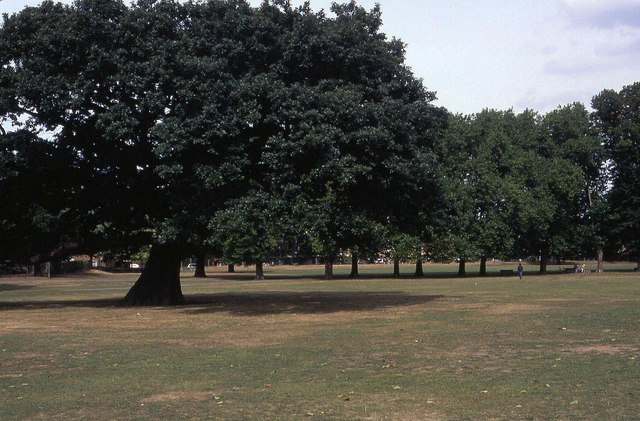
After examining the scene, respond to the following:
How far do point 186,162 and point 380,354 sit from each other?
13558mm

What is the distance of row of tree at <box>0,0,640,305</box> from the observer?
23547mm

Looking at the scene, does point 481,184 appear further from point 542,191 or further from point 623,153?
point 623,153

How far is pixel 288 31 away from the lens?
25.9 meters

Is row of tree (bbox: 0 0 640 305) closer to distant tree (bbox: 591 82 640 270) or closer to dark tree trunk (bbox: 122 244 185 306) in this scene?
dark tree trunk (bbox: 122 244 185 306)

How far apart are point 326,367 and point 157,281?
2127 cm

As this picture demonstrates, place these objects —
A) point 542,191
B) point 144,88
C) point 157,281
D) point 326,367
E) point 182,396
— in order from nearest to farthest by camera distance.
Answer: point 182,396 < point 326,367 < point 144,88 < point 157,281 < point 542,191

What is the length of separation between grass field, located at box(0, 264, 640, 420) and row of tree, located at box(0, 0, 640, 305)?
4300 millimetres

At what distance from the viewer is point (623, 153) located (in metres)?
76.0

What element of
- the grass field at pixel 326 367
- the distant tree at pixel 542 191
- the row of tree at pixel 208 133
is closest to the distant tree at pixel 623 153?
the distant tree at pixel 542 191

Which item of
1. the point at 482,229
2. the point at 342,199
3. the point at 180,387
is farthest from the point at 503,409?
the point at 482,229

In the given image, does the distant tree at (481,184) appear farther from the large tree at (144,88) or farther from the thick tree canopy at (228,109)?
the large tree at (144,88)

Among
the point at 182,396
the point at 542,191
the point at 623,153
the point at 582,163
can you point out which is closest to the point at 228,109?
the point at 182,396

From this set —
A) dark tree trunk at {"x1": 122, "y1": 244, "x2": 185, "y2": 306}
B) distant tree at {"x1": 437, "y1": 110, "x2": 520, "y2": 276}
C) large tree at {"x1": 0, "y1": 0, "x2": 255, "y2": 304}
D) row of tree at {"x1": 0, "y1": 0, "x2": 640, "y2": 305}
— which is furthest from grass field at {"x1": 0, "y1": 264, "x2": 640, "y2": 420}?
distant tree at {"x1": 437, "y1": 110, "x2": 520, "y2": 276}

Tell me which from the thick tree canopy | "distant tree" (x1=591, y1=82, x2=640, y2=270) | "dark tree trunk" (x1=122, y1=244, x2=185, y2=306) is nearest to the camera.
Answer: the thick tree canopy
